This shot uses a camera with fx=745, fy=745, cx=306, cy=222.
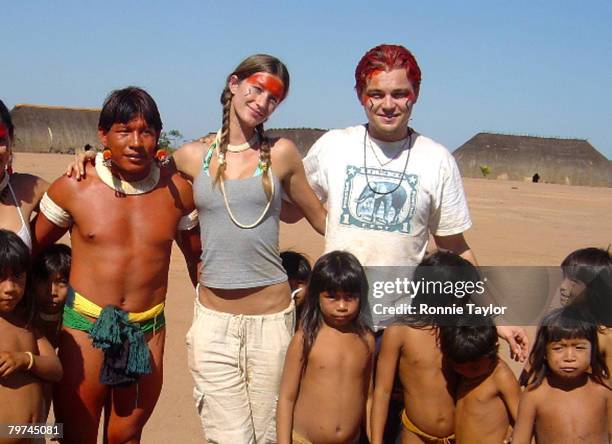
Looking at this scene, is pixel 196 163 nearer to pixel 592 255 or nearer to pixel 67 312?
pixel 67 312

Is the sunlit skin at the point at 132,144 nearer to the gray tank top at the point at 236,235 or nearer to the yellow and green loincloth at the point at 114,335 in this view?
the gray tank top at the point at 236,235

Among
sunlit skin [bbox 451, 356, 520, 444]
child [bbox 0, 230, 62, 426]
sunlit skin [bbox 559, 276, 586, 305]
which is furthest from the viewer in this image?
sunlit skin [bbox 559, 276, 586, 305]

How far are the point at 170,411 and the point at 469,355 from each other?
269 centimetres

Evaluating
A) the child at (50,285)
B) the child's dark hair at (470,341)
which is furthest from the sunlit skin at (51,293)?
the child's dark hair at (470,341)

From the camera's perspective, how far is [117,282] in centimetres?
333

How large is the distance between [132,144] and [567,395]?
2266 mm

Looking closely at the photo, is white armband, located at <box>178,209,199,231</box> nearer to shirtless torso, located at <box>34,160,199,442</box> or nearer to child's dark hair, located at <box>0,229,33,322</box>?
shirtless torso, located at <box>34,160,199,442</box>

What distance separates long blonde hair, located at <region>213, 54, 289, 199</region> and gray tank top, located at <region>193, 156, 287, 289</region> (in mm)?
48

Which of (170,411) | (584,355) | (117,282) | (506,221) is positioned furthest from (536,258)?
(117,282)

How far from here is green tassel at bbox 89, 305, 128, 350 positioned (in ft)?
10.5

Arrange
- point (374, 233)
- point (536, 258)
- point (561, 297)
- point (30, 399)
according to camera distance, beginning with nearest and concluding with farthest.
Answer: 1. point (30, 399)
2. point (374, 233)
3. point (561, 297)
4. point (536, 258)

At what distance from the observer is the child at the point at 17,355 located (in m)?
3.15

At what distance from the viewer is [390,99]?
3395mm

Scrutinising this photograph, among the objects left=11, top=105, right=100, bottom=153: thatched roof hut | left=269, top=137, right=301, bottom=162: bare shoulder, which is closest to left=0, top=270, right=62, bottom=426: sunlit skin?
left=269, top=137, right=301, bottom=162: bare shoulder
